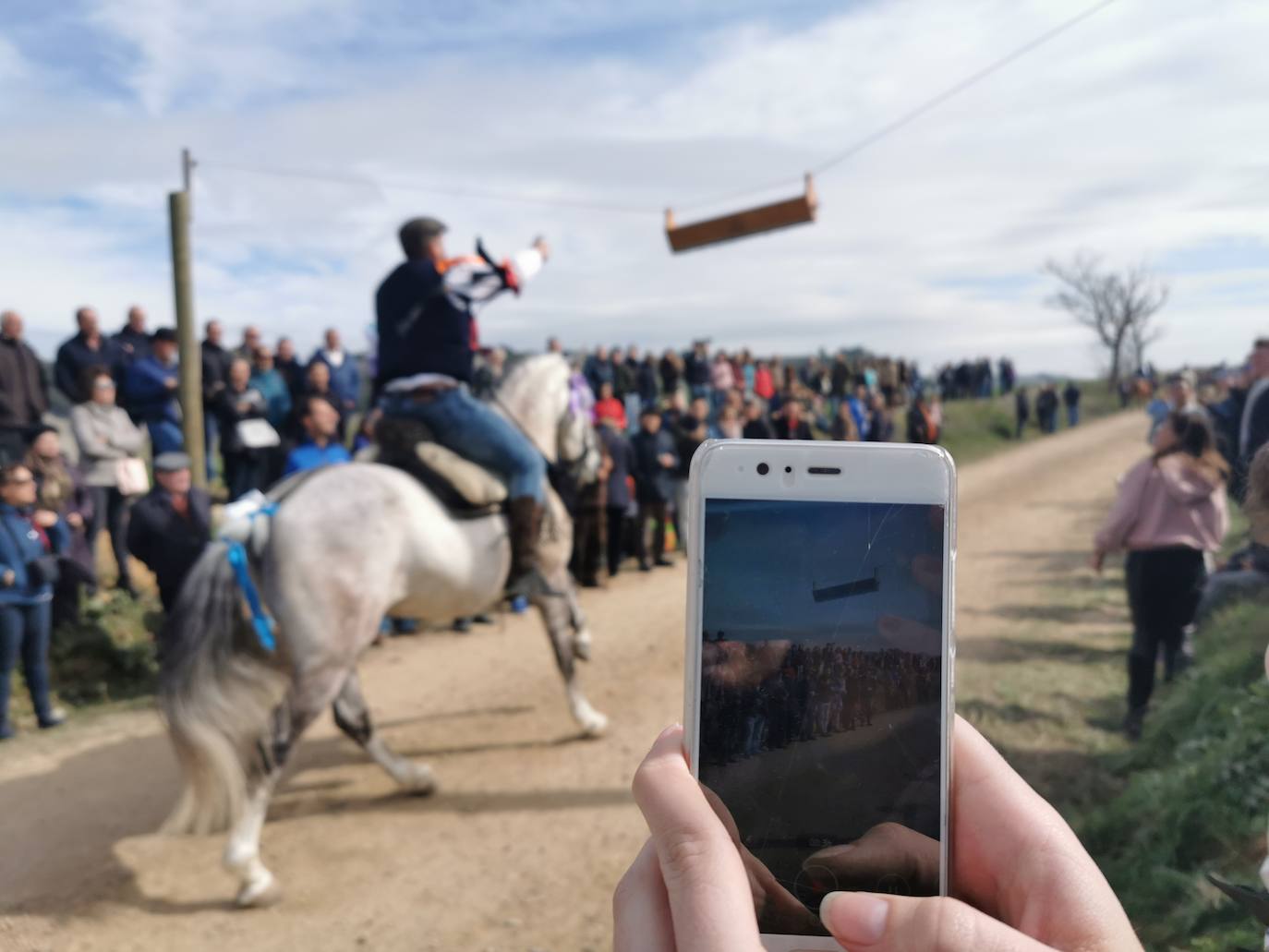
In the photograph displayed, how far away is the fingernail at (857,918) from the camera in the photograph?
1.05m

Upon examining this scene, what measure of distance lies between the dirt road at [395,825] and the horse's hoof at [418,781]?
8 cm

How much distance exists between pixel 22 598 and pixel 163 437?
3102 mm

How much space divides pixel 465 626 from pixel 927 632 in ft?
23.5

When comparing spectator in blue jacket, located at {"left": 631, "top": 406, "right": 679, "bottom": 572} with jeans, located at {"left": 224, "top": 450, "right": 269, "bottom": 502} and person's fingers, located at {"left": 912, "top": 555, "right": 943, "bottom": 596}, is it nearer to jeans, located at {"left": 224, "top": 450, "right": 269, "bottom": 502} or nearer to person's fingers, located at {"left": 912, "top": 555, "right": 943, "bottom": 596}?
jeans, located at {"left": 224, "top": 450, "right": 269, "bottom": 502}

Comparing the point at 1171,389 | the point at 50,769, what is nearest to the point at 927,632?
the point at 50,769

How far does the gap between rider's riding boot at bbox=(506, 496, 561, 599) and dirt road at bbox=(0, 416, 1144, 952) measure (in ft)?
3.43

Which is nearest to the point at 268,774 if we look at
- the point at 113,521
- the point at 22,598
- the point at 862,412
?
the point at 22,598

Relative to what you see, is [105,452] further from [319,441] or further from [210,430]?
[319,441]

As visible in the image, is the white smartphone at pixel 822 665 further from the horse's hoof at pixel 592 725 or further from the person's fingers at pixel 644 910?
the horse's hoof at pixel 592 725

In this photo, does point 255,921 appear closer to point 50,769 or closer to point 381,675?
point 50,769

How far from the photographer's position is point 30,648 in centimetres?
564

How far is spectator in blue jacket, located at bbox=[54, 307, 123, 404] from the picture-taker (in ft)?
25.3

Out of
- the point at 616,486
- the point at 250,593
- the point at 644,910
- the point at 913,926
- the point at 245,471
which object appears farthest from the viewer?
the point at 616,486

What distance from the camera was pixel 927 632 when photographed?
51.1 inches
